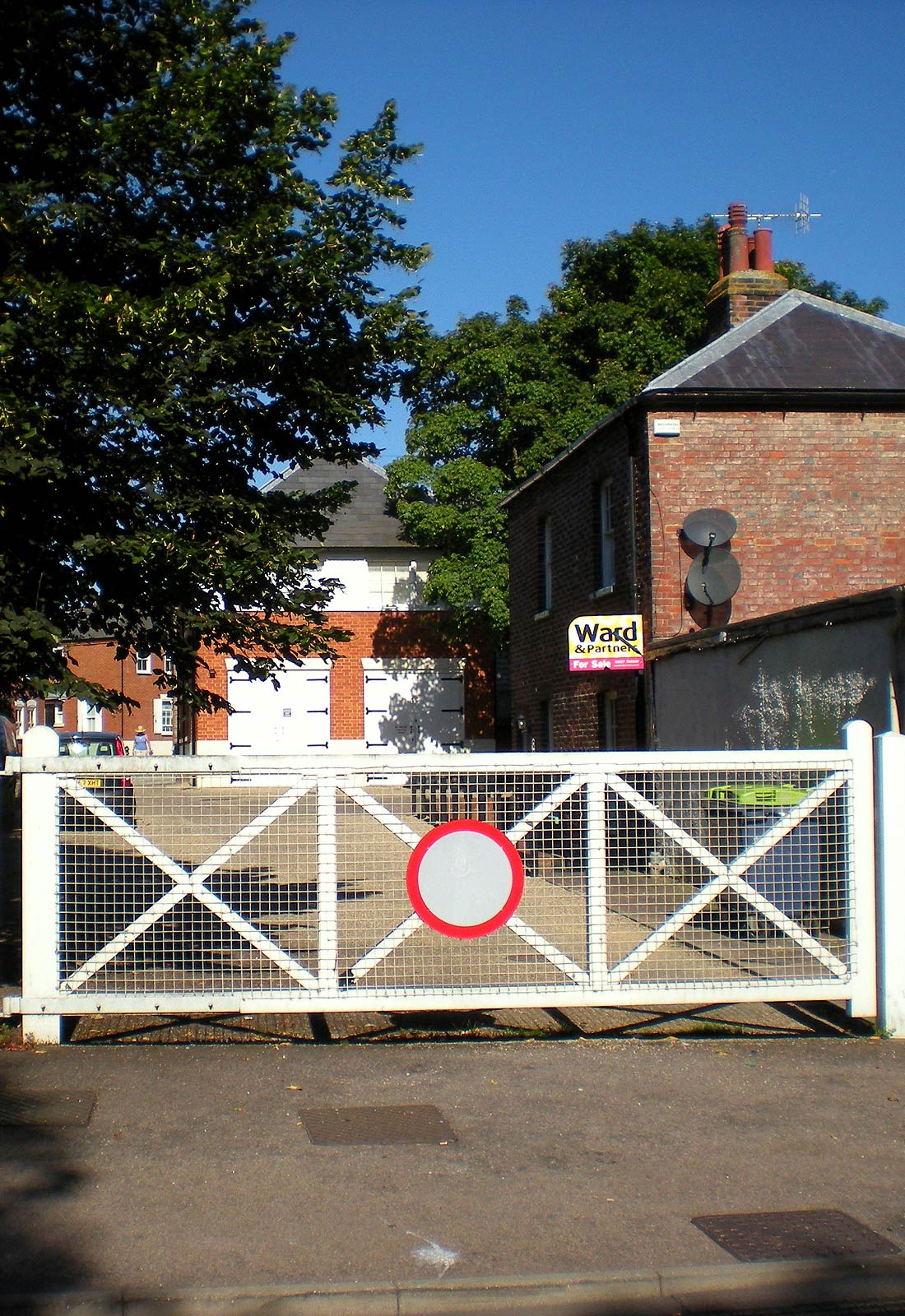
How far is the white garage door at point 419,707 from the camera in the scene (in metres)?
35.4

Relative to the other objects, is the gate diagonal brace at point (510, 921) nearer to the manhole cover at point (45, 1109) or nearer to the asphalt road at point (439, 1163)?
the asphalt road at point (439, 1163)

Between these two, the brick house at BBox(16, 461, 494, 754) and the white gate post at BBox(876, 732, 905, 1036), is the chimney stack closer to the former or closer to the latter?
the white gate post at BBox(876, 732, 905, 1036)

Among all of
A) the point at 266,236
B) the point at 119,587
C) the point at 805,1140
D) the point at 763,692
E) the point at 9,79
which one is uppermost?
the point at 9,79

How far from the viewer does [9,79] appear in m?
9.50

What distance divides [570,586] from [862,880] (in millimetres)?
12905

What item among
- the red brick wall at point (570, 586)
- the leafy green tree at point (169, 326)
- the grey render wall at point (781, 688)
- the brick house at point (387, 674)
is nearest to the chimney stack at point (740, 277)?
the red brick wall at point (570, 586)

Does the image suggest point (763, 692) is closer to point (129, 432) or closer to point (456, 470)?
point (129, 432)

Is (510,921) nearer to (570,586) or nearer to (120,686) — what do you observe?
(570,586)

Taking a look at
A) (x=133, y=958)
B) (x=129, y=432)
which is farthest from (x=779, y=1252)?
(x=129, y=432)

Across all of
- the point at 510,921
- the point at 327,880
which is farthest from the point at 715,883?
the point at 327,880

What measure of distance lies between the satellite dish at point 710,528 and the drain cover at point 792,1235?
11.4 meters

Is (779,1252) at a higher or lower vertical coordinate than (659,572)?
lower

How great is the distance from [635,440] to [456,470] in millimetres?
15164

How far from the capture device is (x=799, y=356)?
56.3 feet
